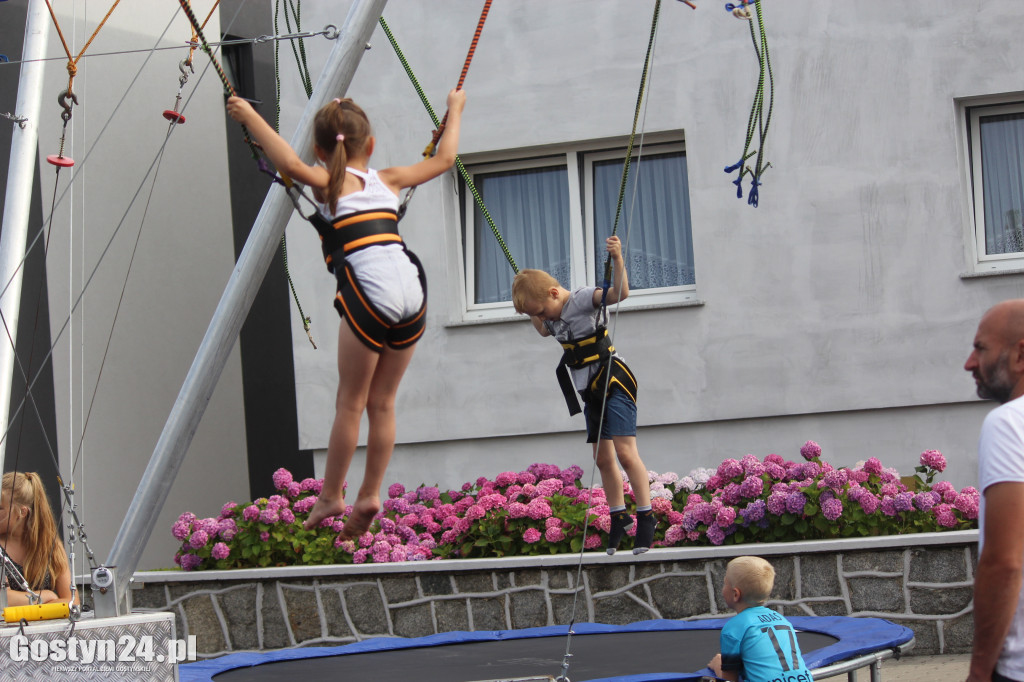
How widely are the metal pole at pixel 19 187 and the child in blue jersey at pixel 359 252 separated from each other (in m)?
2.22

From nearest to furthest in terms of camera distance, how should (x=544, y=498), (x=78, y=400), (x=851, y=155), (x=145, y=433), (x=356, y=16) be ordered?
1. (x=356, y=16)
2. (x=544, y=498)
3. (x=851, y=155)
4. (x=78, y=400)
5. (x=145, y=433)

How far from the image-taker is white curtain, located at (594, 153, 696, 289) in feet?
25.5

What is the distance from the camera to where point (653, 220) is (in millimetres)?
7902

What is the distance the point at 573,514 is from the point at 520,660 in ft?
3.93

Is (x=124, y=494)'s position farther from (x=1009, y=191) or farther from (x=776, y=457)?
(x=1009, y=191)

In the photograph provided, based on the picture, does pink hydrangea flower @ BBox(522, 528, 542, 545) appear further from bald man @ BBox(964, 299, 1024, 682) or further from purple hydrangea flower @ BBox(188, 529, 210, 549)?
bald man @ BBox(964, 299, 1024, 682)

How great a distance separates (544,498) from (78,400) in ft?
12.9

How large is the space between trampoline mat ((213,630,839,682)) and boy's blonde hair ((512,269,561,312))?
5.23 feet

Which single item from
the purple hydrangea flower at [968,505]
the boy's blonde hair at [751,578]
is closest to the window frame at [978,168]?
the purple hydrangea flower at [968,505]

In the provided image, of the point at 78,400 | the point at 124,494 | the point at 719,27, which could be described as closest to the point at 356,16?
the point at 719,27

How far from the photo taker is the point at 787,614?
625cm

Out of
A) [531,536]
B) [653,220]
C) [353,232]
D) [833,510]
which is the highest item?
[653,220]

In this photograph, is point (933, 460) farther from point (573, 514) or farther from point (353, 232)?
point (353, 232)

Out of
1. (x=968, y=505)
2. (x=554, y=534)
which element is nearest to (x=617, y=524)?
(x=554, y=534)
